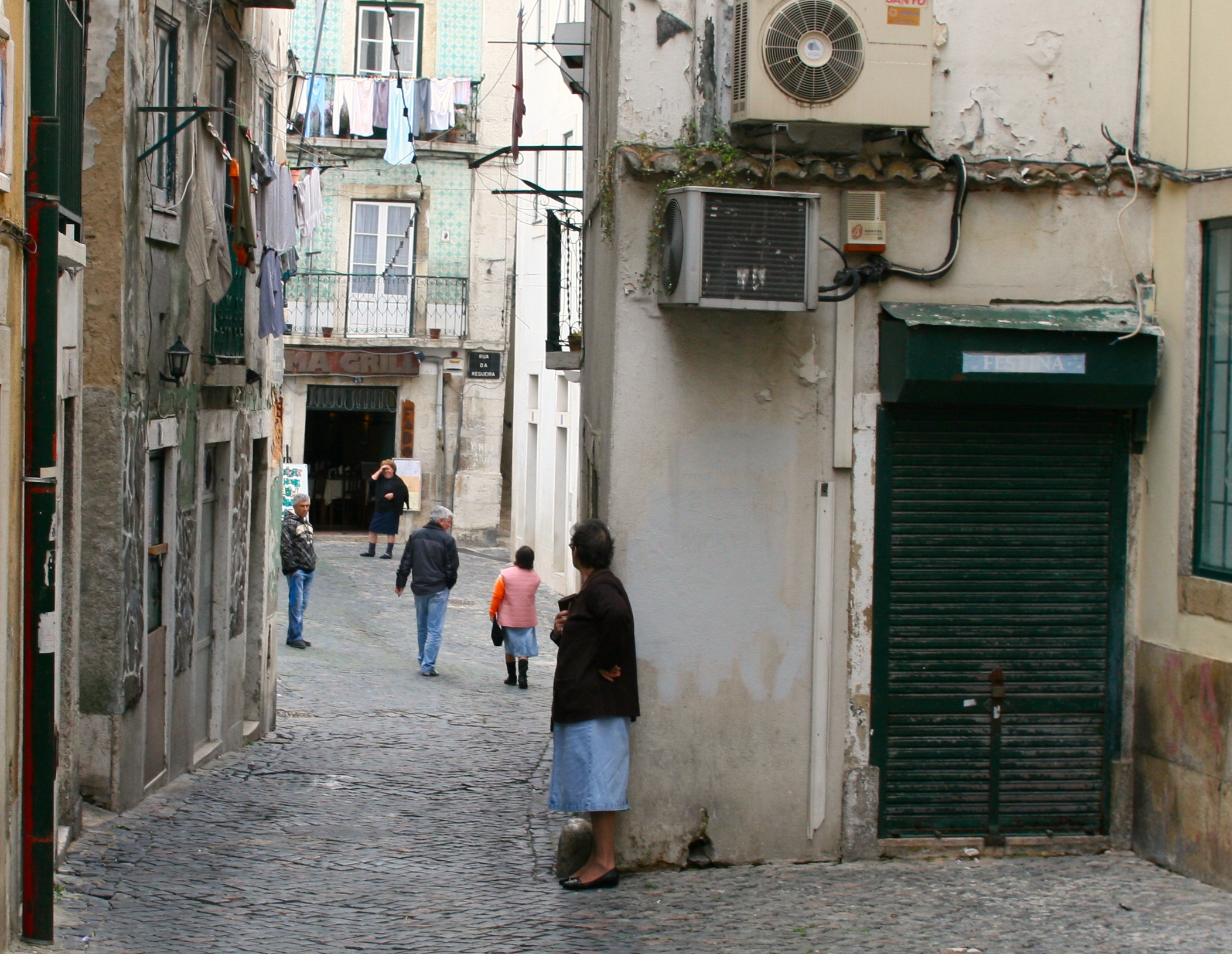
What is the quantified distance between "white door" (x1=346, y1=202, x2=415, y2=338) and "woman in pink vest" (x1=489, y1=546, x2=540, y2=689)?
15072 mm

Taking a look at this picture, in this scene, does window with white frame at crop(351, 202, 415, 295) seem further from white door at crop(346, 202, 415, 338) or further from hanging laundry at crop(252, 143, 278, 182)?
hanging laundry at crop(252, 143, 278, 182)

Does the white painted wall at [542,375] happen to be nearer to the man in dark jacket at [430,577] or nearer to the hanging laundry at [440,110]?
the hanging laundry at [440,110]

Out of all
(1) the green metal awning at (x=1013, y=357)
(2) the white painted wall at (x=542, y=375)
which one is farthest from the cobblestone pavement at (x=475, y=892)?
(2) the white painted wall at (x=542, y=375)

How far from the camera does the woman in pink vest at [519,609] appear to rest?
1554cm

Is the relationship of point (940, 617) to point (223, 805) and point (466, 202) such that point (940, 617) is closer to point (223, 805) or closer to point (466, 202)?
point (223, 805)

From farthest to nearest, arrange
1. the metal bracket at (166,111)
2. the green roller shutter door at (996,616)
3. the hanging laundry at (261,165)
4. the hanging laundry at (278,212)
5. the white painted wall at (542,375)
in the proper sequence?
the white painted wall at (542,375), the hanging laundry at (278,212), the hanging laundry at (261,165), the metal bracket at (166,111), the green roller shutter door at (996,616)

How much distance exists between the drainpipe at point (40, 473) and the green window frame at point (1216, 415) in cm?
523

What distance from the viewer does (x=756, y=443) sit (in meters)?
7.60

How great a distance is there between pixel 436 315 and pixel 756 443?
2320 cm

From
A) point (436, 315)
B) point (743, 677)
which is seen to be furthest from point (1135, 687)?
point (436, 315)

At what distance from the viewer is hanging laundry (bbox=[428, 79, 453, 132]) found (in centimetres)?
2958

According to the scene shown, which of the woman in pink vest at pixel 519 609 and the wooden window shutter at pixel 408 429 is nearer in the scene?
the woman in pink vest at pixel 519 609

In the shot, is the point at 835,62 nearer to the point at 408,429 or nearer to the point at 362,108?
the point at 362,108

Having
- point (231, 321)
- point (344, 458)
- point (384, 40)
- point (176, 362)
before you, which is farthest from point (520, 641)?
point (384, 40)
